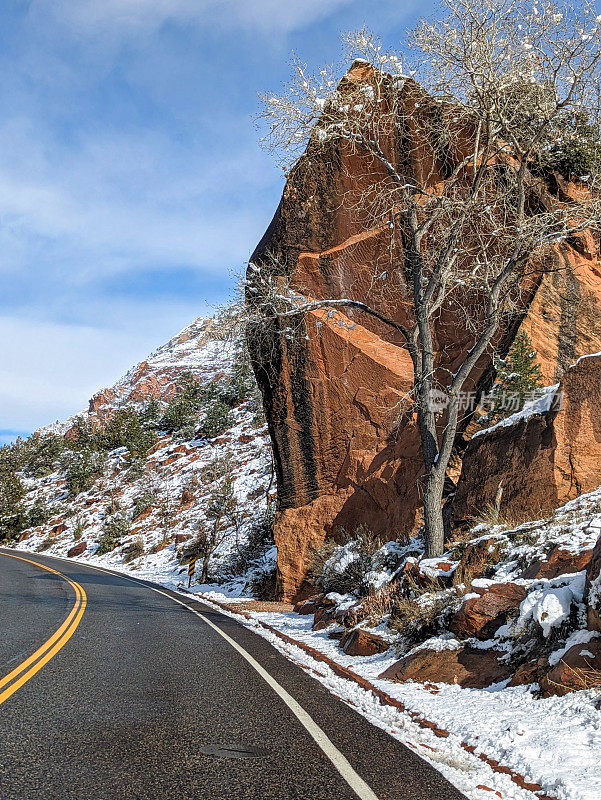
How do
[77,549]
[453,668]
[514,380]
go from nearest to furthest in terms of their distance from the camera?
[453,668]
[514,380]
[77,549]

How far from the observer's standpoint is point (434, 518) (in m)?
10.8

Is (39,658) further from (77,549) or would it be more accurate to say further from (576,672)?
(77,549)

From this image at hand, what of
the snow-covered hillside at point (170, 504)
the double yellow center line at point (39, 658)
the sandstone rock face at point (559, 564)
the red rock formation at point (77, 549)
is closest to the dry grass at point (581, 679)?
the sandstone rock face at point (559, 564)

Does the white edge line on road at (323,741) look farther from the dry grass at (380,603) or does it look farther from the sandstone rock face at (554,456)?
→ the sandstone rock face at (554,456)

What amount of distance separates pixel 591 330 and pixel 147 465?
47.5 metres

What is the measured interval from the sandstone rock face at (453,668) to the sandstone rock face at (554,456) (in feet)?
12.9

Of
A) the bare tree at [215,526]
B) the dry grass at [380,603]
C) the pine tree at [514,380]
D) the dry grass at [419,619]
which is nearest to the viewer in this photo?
the dry grass at [419,619]

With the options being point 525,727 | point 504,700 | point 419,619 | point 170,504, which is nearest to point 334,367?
point 419,619

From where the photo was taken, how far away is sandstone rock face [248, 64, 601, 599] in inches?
711

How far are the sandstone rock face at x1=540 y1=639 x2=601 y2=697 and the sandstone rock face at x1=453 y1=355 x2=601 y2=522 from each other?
16.6 ft

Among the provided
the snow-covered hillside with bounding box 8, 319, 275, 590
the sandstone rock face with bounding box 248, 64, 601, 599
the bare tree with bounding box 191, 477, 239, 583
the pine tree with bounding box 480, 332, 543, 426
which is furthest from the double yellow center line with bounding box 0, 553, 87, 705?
the bare tree with bounding box 191, 477, 239, 583

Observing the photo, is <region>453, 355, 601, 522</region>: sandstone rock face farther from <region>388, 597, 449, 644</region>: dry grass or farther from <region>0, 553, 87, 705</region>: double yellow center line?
<region>0, 553, 87, 705</region>: double yellow center line

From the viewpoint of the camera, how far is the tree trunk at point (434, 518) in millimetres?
10788

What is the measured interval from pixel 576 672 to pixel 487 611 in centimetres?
210
